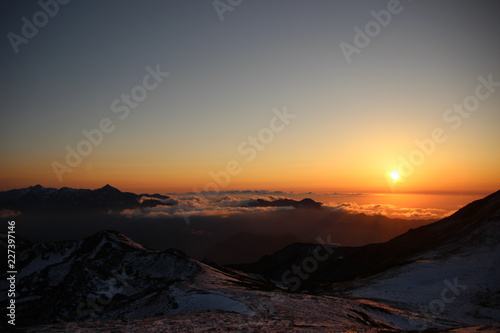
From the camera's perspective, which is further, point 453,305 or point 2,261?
point 2,261

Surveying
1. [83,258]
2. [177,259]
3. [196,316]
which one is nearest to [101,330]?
[196,316]

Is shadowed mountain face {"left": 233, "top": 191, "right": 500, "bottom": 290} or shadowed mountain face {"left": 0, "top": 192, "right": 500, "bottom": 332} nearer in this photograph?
shadowed mountain face {"left": 0, "top": 192, "right": 500, "bottom": 332}

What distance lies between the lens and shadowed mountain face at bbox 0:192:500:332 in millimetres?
39344

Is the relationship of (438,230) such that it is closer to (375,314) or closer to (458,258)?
(458,258)

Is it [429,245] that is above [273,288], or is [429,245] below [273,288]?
above

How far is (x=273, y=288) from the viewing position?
327 feet

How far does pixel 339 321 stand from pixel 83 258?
142m

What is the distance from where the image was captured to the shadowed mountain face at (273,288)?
39.3 m

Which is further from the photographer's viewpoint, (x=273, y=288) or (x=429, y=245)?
(x=429, y=245)

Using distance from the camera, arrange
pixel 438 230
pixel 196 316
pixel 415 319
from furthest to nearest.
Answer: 1. pixel 438 230
2. pixel 415 319
3. pixel 196 316

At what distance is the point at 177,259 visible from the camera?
124 meters

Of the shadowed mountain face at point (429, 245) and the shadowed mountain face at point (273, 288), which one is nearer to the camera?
the shadowed mountain face at point (273, 288)

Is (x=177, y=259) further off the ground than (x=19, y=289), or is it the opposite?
(x=177, y=259)

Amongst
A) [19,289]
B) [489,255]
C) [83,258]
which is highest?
[489,255]
